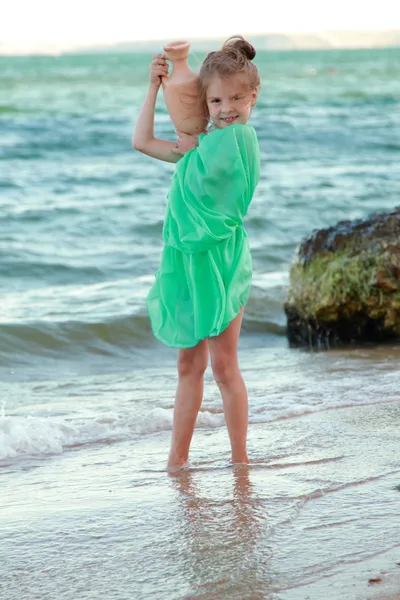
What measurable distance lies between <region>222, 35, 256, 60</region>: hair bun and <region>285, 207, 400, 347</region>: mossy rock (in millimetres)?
3070

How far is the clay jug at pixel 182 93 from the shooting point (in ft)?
11.1

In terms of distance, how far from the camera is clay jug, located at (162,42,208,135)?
339 cm

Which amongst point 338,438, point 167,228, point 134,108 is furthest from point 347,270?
point 134,108

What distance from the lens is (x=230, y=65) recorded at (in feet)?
10.8

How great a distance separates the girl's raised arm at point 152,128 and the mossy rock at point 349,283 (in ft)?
10.1

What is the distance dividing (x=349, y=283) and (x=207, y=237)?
3.15 m

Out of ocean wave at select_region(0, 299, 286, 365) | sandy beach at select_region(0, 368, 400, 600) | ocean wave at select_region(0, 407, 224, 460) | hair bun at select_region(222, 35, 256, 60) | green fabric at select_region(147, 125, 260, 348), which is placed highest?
hair bun at select_region(222, 35, 256, 60)

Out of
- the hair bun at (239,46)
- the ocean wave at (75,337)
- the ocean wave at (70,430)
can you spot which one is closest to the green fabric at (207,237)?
the hair bun at (239,46)

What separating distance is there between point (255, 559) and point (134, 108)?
28.3 metres

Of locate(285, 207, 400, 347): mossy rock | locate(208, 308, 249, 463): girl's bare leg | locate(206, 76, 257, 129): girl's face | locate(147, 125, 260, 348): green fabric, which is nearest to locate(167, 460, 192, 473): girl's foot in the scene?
locate(208, 308, 249, 463): girl's bare leg

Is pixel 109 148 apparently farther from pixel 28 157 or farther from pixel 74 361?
pixel 74 361

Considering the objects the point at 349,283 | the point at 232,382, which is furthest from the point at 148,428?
the point at 349,283

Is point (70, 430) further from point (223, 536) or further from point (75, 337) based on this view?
point (75, 337)

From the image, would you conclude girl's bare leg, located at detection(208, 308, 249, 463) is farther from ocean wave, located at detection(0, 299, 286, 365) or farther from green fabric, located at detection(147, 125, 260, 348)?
ocean wave, located at detection(0, 299, 286, 365)
